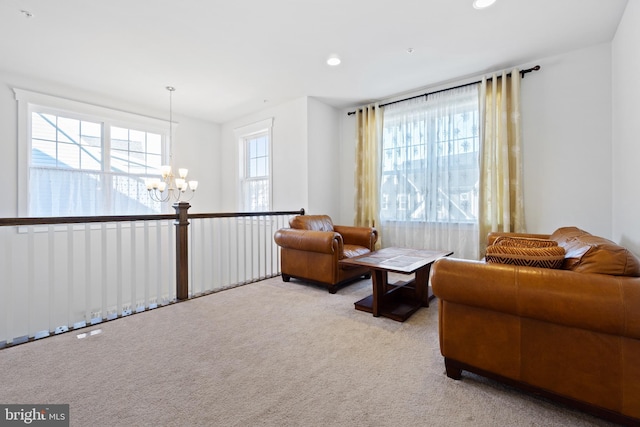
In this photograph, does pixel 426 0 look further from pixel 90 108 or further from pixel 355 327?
pixel 90 108

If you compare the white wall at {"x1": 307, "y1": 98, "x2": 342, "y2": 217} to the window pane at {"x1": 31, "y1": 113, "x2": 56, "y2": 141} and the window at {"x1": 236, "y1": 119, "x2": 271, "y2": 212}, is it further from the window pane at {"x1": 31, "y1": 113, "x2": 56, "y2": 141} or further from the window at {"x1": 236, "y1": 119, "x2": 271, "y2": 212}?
the window pane at {"x1": 31, "y1": 113, "x2": 56, "y2": 141}

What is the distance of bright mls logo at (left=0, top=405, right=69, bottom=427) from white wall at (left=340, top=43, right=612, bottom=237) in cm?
434

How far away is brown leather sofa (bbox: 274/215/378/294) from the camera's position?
10.2 feet

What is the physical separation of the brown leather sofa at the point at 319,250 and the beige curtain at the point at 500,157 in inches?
58.4

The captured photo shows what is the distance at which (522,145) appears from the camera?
3.37m

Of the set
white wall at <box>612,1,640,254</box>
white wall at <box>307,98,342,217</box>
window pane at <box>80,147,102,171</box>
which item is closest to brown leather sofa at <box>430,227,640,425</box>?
white wall at <box>612,1,640,254</box>

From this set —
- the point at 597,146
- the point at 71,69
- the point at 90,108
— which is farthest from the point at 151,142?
the point at 597,146

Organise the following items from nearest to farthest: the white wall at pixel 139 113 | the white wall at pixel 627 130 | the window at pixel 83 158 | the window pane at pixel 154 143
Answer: the white wall at pixel 627 130 → the white wall at pixel 139 113 → the window at pixel 83 158 → the window pane at pixel 154 143

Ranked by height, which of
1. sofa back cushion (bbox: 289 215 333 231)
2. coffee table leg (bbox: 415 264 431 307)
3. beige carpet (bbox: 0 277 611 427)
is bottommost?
beige carpet (bbox: 0 277 611 427)

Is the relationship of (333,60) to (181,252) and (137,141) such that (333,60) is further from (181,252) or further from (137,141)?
(137,141)

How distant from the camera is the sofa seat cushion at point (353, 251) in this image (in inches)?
129

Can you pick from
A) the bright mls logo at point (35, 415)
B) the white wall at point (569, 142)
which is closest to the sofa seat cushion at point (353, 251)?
the white wall at point (569, 142)

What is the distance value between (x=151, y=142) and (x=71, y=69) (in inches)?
63.5

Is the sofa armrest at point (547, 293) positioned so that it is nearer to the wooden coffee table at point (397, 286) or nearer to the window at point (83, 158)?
the wooden coffee table at point (397, 286)
